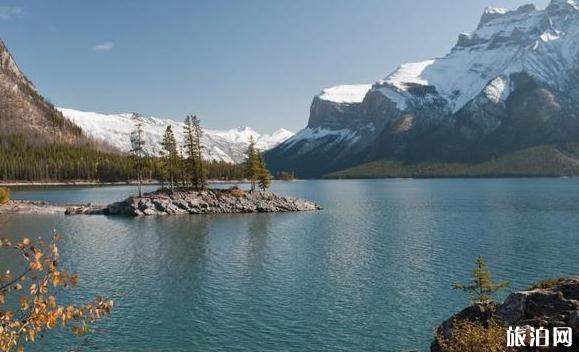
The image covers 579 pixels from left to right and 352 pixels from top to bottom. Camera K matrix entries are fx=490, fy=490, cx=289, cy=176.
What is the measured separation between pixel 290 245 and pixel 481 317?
172 ft

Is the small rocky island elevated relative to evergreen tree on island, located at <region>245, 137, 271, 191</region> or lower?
lower

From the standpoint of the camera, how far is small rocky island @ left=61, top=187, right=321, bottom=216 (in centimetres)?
12812

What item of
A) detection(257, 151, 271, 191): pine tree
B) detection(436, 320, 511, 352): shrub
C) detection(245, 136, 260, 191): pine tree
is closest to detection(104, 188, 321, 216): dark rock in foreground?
detection(245, 136, 260, 191): pine tree

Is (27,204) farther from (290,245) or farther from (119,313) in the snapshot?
(119,313)

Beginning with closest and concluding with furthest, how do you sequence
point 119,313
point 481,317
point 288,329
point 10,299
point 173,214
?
point 481,317, point 288,329, point 119,313, point 10,299, point 173,214

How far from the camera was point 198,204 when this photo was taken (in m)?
132

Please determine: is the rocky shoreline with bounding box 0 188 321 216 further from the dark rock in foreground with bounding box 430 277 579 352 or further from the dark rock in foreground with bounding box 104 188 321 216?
the dark rock in foreground with bounding box 430 277 579 352

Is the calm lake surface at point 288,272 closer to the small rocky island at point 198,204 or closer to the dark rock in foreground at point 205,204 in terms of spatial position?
the dark rock in foreground at point 205,204

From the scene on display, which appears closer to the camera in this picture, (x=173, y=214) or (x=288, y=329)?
(x=288, y=329)

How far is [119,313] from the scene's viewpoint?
146 feet

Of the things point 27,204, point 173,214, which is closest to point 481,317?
point 173,214

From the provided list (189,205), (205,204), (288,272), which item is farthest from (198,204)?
(288,272)

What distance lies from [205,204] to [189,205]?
4.27 m

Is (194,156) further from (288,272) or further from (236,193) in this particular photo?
(288,272)
